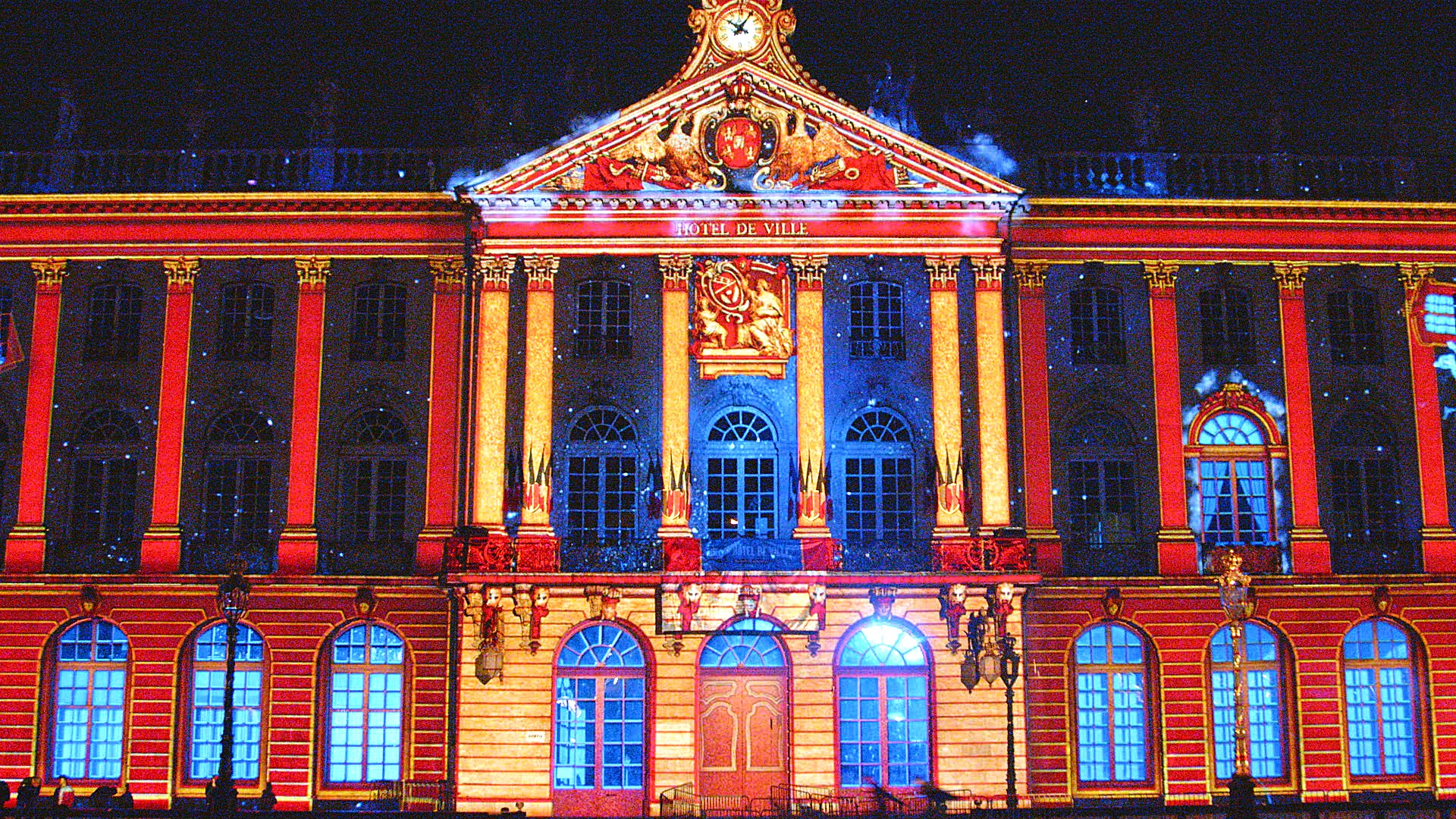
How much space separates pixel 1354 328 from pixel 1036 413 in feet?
26.3

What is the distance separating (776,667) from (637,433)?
599 centimetres

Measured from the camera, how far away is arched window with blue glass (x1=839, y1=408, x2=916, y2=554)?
32719 millimetres

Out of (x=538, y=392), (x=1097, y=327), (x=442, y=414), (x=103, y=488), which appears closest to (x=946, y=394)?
(x=1097, y=327)

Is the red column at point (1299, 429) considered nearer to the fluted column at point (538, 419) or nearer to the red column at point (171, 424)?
the fluted column at point (538, 419)

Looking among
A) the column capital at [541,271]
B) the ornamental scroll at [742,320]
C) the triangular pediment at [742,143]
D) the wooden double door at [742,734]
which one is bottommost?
the wooden double door at [742,734]

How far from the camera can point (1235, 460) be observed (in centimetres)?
3409

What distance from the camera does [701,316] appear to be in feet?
108

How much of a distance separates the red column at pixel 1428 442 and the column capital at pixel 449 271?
22.1 meters

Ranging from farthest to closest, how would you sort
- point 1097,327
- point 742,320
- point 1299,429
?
point 1097,327
point 1299,429
point 742,320

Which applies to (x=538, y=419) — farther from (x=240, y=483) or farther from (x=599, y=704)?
(x=240, y=483)

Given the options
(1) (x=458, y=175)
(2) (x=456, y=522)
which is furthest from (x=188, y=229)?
(2) (x=456, y=522)

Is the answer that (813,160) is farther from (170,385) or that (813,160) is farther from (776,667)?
(170,385)

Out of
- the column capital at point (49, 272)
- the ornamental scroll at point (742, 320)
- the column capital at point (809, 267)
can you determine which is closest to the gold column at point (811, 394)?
the column capital at point (809, 267)

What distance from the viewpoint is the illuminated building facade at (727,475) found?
3155cm
